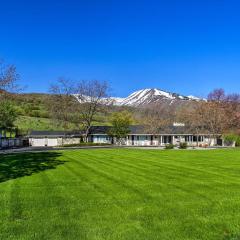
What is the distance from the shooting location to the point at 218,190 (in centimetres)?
1454

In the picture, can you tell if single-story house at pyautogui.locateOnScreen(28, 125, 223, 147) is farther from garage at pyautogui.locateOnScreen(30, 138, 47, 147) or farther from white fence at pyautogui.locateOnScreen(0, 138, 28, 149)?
white fence at pyautogui.locateOnScreen(0, 138, 28, 149)

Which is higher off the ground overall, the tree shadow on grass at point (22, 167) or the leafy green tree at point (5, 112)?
the leafy green tree at point (5, 112)

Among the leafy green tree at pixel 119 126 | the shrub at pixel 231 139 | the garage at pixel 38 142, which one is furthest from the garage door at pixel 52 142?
the shrub at pixel 231 139

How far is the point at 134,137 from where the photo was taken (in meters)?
94.6

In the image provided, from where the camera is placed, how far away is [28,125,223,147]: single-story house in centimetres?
9169

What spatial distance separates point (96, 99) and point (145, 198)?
80800mm

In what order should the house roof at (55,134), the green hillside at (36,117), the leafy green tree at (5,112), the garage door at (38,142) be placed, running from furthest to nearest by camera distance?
the green hillside at (36,117) < the house roof at (55,134) < the garage door at (38,142) < the leafy green tree at (5,112)

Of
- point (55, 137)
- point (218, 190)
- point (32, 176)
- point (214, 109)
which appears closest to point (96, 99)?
point (55, 137)

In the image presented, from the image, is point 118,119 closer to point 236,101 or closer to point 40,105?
point 236,101

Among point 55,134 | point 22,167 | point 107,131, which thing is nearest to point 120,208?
point 22,167

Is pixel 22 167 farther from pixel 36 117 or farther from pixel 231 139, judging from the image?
pixel 36 117

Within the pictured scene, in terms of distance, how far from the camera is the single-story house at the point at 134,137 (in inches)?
3610

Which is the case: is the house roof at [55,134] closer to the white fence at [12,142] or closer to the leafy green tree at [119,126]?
the white fence at [12,142]

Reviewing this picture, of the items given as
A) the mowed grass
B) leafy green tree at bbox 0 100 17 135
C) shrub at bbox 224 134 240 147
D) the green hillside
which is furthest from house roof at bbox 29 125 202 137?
the mowed grass
